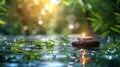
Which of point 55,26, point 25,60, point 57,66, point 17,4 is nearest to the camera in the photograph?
point 57,66

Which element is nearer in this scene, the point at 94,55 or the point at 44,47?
the point at 94,55

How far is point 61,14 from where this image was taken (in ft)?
25.7

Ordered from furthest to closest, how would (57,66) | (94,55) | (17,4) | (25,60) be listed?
1. (17,4)
2. (94,55)
3. (25,60)
4. (57,66)

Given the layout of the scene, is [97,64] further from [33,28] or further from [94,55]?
[33,28]

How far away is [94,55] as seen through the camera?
1706mm

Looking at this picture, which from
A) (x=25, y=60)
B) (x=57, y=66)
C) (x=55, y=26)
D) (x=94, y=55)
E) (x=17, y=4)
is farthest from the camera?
(x=55, y=26)

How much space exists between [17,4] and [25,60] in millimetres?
4124

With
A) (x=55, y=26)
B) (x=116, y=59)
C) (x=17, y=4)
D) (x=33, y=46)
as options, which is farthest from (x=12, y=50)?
(x=55, y=26)

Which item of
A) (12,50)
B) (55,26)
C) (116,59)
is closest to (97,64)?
(116,59)

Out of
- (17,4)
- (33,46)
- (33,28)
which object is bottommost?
(33,46)

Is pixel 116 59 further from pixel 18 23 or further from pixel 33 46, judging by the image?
pixel 18 23

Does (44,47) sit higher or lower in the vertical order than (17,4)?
lower

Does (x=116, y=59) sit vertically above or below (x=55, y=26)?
below

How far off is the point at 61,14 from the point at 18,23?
7.21 ft
